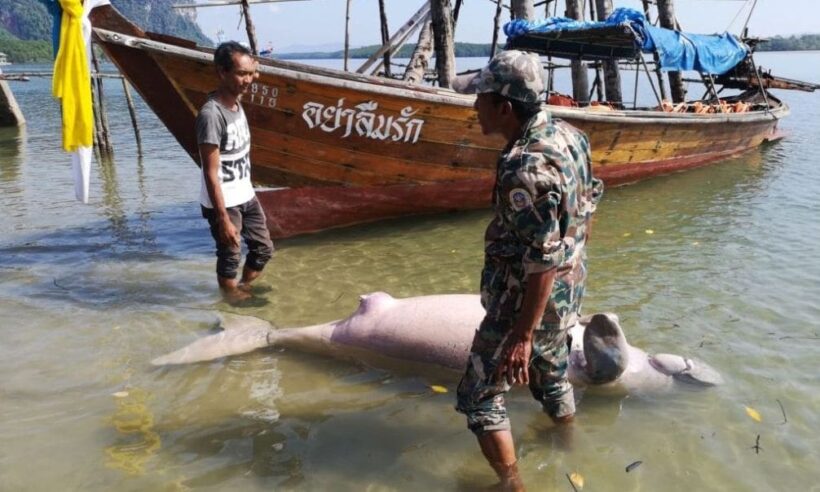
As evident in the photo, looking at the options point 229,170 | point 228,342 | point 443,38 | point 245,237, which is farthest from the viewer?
point 443,38

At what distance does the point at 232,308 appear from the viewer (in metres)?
5.29

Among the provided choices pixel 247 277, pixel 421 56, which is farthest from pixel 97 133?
pixel 247 277

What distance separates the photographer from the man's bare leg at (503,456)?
2803 mm

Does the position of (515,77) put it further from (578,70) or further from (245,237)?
(578,70)

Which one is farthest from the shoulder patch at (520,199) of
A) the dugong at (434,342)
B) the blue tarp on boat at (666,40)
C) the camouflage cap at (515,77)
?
the blue tarp on boat at (666,40)

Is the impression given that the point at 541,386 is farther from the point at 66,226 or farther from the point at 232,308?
the point at 66,226

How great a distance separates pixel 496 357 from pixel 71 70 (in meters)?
4.66

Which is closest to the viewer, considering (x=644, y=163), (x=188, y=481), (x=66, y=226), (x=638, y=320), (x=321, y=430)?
(x=188, y=481)

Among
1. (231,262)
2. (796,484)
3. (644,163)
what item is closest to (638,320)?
(796,484)

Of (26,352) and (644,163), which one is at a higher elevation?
(644,163)

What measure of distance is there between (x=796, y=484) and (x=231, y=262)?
155 inches

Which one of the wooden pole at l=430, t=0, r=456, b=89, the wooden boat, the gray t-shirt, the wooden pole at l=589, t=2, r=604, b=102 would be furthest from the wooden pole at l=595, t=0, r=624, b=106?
the gray t-shirt

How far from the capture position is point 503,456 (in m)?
2.81

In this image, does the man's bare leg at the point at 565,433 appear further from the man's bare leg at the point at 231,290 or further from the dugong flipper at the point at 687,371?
the man's bare leg at the point at 231,290
